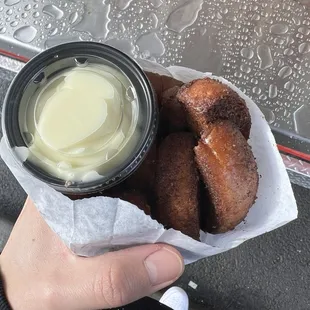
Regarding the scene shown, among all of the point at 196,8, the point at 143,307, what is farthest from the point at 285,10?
the point at 143,307

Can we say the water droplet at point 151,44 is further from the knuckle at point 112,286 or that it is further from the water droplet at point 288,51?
the knuckle at point 112,286

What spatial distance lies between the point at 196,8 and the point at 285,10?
0.16 m

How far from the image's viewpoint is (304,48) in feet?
3.04

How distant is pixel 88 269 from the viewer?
656mm

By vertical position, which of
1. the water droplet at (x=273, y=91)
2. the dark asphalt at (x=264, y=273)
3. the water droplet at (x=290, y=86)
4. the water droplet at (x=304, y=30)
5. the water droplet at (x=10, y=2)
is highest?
the water droplet at (x=304, y=30)

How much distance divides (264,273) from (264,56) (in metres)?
0.40

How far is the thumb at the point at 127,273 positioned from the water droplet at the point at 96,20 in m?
0.48

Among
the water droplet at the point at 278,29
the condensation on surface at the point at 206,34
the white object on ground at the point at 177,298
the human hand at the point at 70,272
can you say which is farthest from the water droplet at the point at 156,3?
the white object on ground at the point at 177,298

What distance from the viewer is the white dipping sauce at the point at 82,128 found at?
517 millimetres

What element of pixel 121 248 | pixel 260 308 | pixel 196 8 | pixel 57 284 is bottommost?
pixel 260 308

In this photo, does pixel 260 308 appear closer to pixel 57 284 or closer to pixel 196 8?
pixel 57 284

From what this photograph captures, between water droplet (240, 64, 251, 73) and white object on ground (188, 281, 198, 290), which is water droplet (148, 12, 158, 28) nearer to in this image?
water droplet (240, 64, 251, 73)

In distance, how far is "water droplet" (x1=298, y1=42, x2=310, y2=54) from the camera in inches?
36.4

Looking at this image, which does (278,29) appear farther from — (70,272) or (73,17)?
(70,272)
